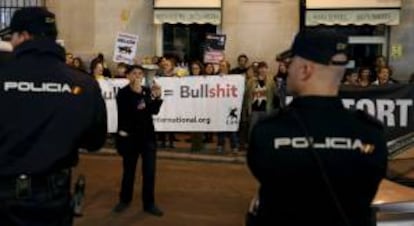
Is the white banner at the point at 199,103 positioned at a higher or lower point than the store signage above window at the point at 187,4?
lower

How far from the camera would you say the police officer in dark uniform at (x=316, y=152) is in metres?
3.24

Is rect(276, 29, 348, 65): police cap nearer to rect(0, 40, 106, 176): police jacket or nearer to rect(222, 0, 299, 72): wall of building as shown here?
rect(0, 40, 106, 176): police jacket

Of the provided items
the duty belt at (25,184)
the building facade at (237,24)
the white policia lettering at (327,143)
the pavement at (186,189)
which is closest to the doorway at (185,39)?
the building facade at (237,24)

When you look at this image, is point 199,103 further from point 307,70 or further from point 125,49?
point 307,70

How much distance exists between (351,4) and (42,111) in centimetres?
1598

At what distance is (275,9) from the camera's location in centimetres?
1994

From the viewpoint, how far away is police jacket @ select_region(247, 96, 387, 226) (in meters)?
3.23

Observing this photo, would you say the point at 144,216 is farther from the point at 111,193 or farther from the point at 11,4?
the point at 11,4

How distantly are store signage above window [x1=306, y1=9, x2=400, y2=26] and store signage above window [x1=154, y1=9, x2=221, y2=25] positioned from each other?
229 cm

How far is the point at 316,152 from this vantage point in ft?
10.6

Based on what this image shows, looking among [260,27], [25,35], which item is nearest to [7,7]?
[260,27]

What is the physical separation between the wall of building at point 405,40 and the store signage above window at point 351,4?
1.05ft

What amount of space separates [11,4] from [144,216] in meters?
14.1

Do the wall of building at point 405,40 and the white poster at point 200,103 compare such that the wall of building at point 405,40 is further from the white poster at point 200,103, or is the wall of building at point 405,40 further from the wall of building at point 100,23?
the wall of building at point 100,23
